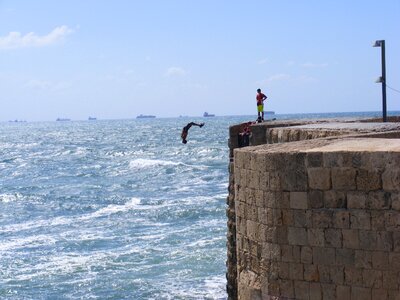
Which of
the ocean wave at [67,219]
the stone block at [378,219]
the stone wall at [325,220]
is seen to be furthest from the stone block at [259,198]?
the ocean wave at [67,219]

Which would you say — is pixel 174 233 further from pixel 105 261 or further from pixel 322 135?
pixel 322 135

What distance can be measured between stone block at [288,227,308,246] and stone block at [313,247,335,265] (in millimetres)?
145

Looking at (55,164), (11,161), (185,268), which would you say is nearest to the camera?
(185,268)

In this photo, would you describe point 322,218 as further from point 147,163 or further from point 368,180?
point 147,163

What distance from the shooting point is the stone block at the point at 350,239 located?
6.82 m

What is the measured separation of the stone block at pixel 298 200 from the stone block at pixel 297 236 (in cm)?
23

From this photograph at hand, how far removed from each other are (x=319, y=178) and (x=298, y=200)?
32 cm

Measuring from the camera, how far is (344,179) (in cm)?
686

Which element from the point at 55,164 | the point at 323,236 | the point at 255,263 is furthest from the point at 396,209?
the point at 55,164

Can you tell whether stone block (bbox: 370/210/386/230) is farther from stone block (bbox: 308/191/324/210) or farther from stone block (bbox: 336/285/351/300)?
stone block (bbox: 336/285/351/300)

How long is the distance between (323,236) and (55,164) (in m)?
48.5

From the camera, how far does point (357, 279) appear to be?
685 centimetres

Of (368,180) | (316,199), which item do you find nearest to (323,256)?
(316,199)

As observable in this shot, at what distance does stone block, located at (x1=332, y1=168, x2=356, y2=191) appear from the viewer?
6816 millimetres
